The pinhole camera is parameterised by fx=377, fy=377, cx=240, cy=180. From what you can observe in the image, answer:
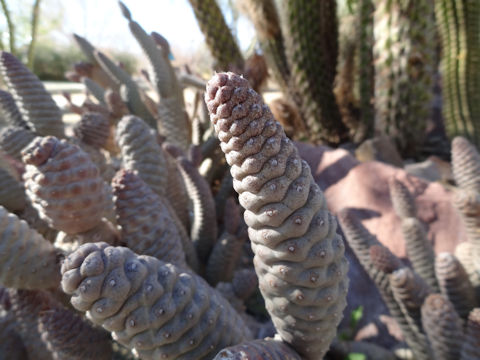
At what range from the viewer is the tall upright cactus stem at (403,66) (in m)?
2.56

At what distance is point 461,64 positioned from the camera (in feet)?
9.15

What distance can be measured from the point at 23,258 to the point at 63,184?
0.15 m

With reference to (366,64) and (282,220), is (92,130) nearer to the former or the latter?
(282,220)

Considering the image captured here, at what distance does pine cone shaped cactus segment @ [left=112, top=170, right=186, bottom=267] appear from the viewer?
786mm

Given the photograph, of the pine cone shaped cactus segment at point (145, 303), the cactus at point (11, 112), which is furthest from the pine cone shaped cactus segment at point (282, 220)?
the cactus at point (11, 112)

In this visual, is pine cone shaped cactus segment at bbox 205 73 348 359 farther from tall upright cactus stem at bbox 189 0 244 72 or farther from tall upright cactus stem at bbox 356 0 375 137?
tall upright cactus stem at bbox 356 0 375 137

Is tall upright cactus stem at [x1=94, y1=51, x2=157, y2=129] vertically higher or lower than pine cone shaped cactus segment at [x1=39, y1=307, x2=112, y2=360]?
higher

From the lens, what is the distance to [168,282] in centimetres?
56

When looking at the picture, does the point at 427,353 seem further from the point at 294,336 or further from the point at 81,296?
the point at 81,296

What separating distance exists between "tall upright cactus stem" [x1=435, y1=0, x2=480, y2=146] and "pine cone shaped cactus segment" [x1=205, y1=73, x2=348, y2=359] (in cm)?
279

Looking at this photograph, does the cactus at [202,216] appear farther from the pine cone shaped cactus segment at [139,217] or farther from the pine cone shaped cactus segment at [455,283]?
the pine cone shaped cactus segment at [455,283]

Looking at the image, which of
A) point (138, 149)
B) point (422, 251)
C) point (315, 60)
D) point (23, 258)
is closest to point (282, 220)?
point (23, 258)

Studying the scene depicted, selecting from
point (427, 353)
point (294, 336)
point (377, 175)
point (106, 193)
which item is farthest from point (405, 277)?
point (377, 175)

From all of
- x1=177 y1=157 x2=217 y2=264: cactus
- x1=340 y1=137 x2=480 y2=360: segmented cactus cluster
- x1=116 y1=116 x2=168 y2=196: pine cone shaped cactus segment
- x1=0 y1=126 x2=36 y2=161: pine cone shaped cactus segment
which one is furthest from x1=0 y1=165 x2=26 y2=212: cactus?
x1=340 y1=137 x2=480 y2=360: segmented cactus cluster
